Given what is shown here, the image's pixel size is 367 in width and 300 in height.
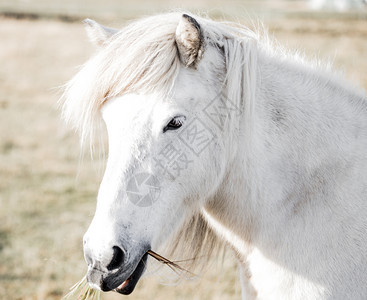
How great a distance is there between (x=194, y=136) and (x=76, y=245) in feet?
13.0

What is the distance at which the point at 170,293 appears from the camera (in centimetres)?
450

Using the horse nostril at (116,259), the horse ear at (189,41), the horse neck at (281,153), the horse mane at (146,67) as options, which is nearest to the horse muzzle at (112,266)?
the horse nostril at (116,259)

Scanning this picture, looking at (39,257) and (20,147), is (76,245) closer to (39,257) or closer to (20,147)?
(39,257)

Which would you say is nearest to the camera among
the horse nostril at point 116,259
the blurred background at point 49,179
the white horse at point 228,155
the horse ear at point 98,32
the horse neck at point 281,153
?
the horse nostril at point 116,259

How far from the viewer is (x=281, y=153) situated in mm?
2035

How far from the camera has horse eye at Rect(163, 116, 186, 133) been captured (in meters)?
1.88

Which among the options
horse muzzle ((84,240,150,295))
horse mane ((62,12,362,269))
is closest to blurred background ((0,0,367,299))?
horse mane ((62,12,362,269))

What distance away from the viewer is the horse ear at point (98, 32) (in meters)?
2.19

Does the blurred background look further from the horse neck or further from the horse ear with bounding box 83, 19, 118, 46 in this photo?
the horse neck

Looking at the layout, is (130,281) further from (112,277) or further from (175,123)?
(175,123)

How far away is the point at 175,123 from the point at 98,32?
73cm

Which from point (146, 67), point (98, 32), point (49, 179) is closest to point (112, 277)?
point (146, 67)

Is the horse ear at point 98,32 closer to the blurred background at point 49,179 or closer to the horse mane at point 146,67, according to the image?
the horse mane at point 146,67

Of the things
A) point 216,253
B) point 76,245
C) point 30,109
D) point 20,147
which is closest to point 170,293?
point 76,245
